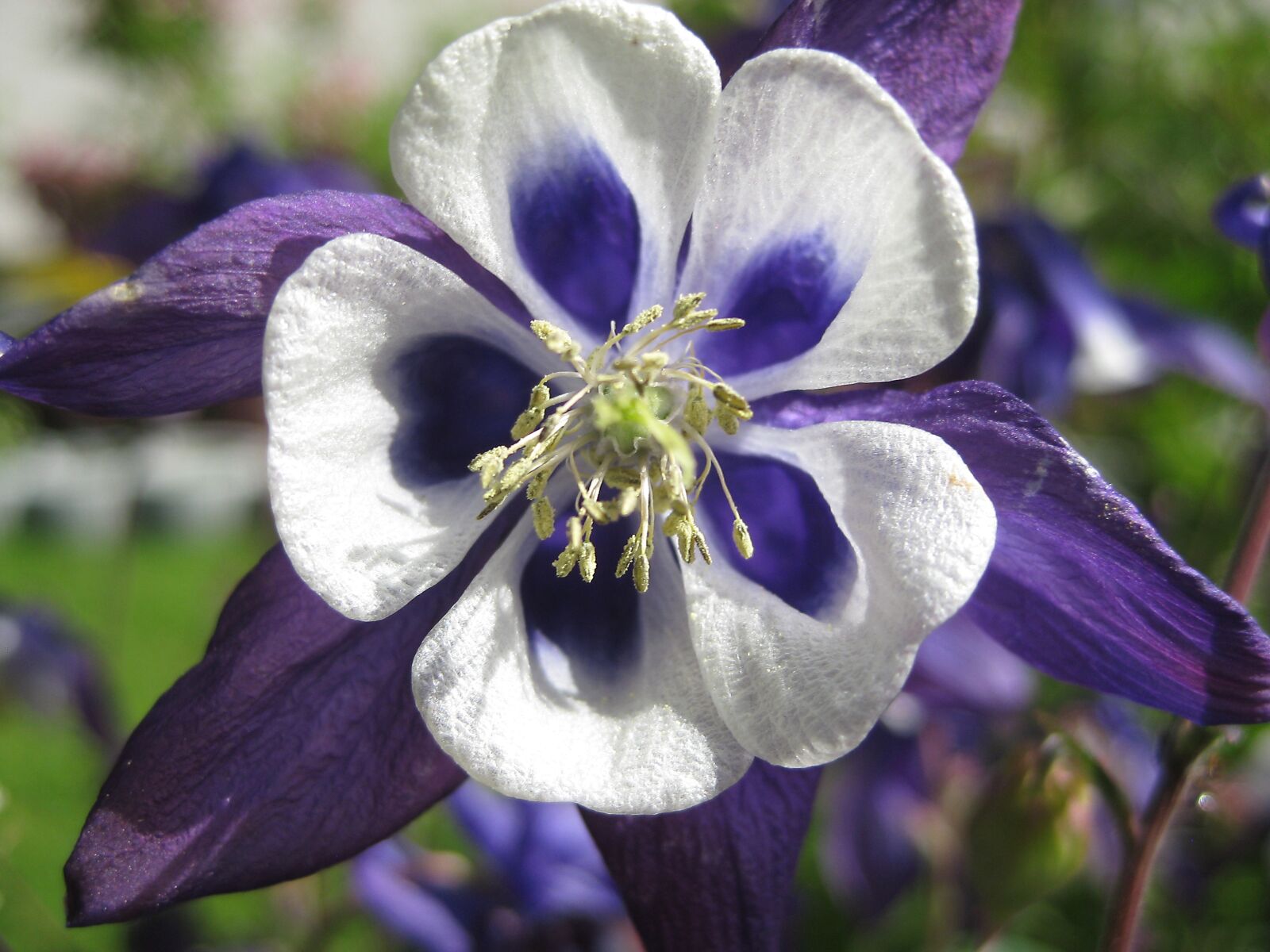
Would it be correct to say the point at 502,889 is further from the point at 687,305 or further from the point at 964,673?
the point at 687,305

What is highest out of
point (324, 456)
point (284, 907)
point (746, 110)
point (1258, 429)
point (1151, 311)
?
point (746, 110)

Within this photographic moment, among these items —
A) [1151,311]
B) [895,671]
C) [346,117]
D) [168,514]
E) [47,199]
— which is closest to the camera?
[895,671]

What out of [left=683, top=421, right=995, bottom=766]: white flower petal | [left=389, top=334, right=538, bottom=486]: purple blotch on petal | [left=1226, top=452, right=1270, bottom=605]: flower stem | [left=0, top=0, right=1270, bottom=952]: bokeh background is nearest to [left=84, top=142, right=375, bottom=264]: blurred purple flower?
[left=0, top=0, right=1270, bottom=952]: bokeh background

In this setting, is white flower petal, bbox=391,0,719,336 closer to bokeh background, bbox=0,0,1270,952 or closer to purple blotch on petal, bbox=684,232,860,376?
purple blotch on petal, bbox=684,232,860,376

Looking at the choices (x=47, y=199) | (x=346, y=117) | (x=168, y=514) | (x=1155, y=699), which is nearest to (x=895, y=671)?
(x=1155, y=699)

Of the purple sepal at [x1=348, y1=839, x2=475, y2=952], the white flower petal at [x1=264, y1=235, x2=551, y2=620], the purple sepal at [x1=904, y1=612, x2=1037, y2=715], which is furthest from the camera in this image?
the purple sepal at [x1=348, y1=839, x2=475, y2=952]

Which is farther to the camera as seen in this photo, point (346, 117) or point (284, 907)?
point (346, 117)

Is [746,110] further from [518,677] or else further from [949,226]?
[518,677]
